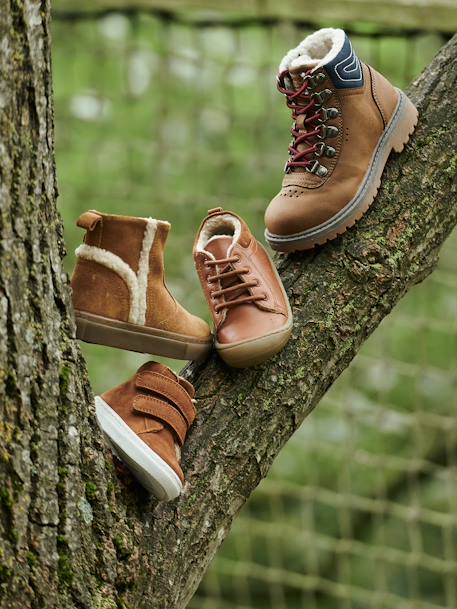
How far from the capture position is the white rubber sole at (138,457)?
3.80 ft

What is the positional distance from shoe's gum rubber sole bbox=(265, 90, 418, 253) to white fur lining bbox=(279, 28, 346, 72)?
111 mm

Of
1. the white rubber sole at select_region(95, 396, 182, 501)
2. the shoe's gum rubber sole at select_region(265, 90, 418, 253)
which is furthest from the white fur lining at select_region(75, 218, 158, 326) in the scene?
the shoe's gum rubber sole at select_region(265, 90, 418, 253)

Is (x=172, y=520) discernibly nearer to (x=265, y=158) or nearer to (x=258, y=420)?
(x=258, y=420)

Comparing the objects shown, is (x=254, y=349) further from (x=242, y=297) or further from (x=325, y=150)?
(x=325, y=150)

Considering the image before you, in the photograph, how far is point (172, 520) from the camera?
1224 millimetres

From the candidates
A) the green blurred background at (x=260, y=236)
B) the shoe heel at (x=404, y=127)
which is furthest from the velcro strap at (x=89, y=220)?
the green blurred background at (x=260, y=236)

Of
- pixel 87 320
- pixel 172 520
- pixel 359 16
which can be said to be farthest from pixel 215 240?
pixel 359 16

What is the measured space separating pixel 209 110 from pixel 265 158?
0.26 meters

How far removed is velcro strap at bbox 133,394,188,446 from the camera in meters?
1.20

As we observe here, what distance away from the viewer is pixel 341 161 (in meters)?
1.35

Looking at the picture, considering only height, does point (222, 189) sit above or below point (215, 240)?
below

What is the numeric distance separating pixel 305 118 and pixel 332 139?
4 cm

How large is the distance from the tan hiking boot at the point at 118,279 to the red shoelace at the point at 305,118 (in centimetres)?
24

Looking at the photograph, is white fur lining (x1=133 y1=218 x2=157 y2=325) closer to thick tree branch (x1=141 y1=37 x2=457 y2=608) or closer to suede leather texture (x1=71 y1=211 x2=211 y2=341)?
suede leather texture (x1=71 y1=211 x2=211 y2=341)
